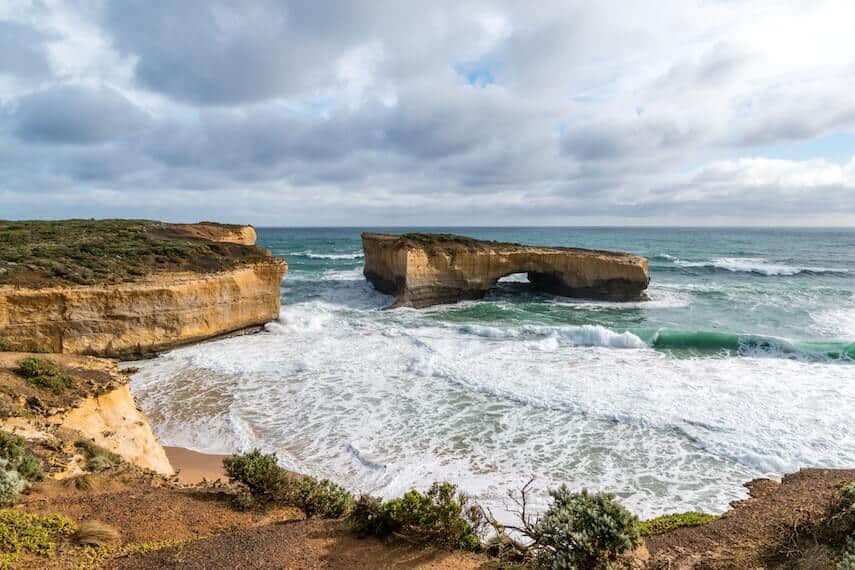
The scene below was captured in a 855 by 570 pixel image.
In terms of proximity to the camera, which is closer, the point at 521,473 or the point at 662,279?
the point at 521,473

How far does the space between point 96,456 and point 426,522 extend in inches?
188

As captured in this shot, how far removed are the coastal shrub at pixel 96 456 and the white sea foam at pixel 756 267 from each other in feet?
145

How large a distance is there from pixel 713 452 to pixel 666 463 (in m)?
1.09

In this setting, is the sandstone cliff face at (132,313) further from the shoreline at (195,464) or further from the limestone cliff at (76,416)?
the shoreline at (195,464)

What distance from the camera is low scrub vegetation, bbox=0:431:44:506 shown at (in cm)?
452

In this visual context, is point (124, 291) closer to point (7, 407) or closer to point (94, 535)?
point (7, 407)

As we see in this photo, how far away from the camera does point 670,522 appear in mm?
5516

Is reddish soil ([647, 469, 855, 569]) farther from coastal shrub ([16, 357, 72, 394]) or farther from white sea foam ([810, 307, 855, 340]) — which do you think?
white sea foam ([810, 307, 855, 340])

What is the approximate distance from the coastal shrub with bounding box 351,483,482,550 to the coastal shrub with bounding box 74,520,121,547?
7.44 ft

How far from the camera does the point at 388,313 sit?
2200 cm

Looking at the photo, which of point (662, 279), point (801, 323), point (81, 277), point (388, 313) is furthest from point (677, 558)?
point (662, 279)

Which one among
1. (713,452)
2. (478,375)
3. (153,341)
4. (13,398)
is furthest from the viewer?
(153,341)

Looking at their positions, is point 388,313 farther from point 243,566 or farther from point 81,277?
point 243,566

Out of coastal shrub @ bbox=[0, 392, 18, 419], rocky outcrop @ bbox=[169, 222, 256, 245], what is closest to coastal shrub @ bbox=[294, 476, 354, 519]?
coastal shrub @ bbox=[0, 392, 18, 419]
